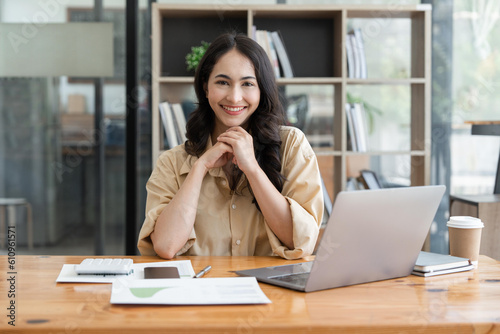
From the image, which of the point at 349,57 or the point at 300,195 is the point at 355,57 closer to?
the point at 349,57

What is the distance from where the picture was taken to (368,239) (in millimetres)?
1132

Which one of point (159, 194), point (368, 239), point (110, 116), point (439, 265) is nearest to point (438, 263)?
point (439, 265)

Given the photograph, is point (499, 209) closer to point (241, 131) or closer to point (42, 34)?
point (241, 131)

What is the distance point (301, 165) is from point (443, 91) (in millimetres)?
2086

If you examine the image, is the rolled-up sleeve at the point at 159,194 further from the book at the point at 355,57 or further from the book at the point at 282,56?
the book at the point at 355,57

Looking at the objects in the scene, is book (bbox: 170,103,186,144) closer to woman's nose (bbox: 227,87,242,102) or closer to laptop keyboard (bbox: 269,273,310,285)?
woman's nose (bbox: 227,87,242,102)

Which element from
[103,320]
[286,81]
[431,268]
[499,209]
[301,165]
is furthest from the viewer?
[286,81]

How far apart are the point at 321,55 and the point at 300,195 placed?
1876 mm

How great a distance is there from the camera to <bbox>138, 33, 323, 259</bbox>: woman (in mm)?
1622

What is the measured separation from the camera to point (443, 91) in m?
3.47

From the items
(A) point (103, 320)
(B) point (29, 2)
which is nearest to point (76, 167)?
(B) point (29, 2)

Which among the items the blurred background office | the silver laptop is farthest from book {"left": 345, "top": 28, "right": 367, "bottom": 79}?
the silver laptop

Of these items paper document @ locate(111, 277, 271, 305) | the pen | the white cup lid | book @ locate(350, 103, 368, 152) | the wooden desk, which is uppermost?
book @ locate(350, 103, 368, 152)

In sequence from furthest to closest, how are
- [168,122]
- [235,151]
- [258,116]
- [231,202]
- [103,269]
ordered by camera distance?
1. [168,122]
2. [258,116]
3. [231,202]
4. [235,151]
5. [103,269]
